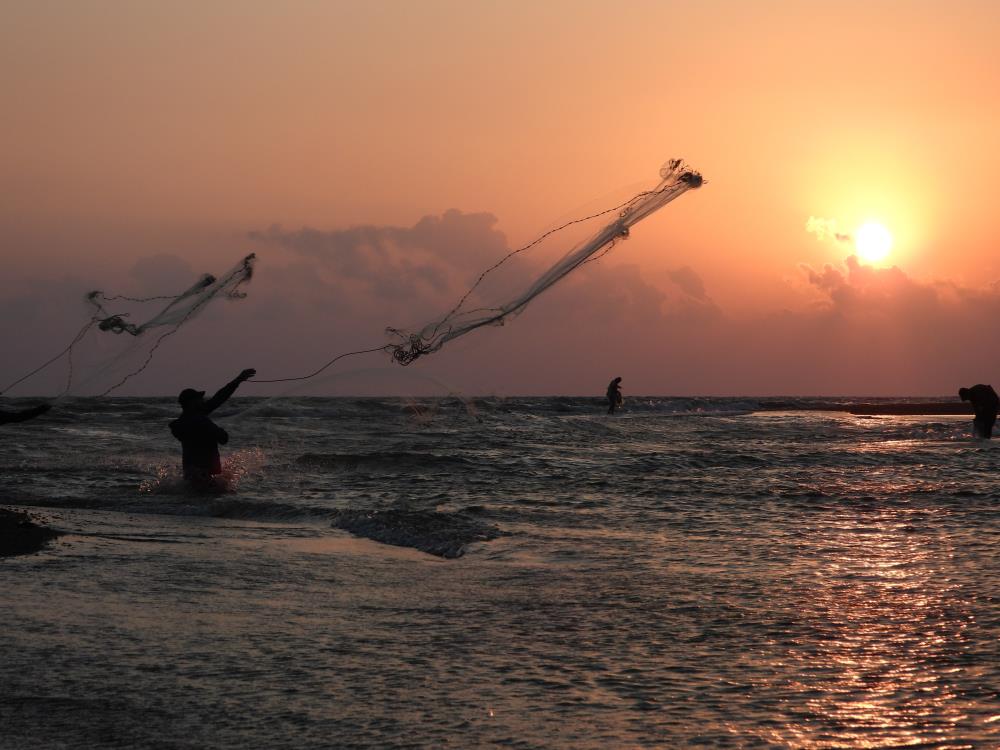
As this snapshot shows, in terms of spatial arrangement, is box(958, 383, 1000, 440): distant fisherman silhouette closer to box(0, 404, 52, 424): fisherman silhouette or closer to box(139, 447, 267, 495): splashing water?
box(139, 447, 267, 495): splashing water

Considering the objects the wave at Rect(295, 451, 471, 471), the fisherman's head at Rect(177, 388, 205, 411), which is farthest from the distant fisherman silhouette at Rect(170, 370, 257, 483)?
the wave at Rect(295, 451, 471, 471)

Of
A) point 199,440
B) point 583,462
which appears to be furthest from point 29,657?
point 583,462

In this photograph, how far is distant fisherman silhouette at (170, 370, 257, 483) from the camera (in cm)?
1438

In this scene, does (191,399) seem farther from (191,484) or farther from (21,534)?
(21,534)

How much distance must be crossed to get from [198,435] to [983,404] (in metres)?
20.1

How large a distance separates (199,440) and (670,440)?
16.8 metres

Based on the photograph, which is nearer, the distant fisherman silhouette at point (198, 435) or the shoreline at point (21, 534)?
the shoreline at point (21, 534)

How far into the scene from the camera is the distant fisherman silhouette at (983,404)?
25703 mm

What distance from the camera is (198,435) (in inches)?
575

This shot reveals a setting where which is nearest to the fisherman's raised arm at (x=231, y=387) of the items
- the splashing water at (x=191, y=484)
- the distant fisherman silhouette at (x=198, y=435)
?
the distant fisherman silhouette at (x=198, y=435)

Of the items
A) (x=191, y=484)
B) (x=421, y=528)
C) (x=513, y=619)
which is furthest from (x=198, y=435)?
(x=513, y=619)

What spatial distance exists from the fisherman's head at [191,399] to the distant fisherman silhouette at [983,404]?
19217 millimetres

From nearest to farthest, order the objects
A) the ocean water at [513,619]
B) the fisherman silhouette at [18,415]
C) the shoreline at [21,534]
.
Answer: the ocean water at [513,619]
the shoreline at [21,534]
the fisherman silhouette at [18,415]

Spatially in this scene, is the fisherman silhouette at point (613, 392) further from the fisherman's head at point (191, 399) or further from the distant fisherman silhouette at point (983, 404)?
the fisherman's head at point (191, 399)
